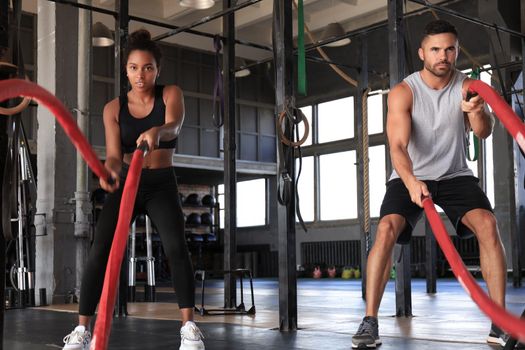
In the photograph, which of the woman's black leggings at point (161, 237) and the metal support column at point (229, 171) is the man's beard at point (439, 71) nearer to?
the woman's black leggings at point (161, 237)

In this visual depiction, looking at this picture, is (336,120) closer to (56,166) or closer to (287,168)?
(56,166)

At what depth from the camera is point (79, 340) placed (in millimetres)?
2840

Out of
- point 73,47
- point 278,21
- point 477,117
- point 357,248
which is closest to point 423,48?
point 477,117

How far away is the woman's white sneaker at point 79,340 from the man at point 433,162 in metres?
1.17

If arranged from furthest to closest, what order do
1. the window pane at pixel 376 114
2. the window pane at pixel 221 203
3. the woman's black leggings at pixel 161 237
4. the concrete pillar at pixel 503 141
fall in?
the window pane at pixel 221 203 < the window pane at pixel 376 114 < the concrete pillar at pixel 503 141 < the woman's black leggings at pixel 161 237

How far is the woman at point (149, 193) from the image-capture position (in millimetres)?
2918

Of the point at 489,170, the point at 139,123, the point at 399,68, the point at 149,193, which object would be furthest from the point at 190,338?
the point at 489,170

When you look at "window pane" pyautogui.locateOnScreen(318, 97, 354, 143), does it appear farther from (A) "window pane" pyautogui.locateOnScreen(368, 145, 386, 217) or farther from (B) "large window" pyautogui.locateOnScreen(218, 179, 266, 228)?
(B) "large window" pyautogui.locateOnScreen(218, 179, 266, 228)

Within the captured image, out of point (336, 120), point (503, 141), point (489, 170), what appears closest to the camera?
point (503, 141)

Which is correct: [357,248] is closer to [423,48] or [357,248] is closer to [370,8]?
[370,8]

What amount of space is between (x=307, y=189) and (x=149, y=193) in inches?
557

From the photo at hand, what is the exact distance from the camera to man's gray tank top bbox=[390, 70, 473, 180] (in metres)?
3.10

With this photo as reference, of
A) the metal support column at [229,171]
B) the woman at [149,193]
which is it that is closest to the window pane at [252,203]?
the metal support column at [229,171]

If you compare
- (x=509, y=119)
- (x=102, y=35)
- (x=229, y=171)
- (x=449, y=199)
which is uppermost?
(x=102, y=35)
